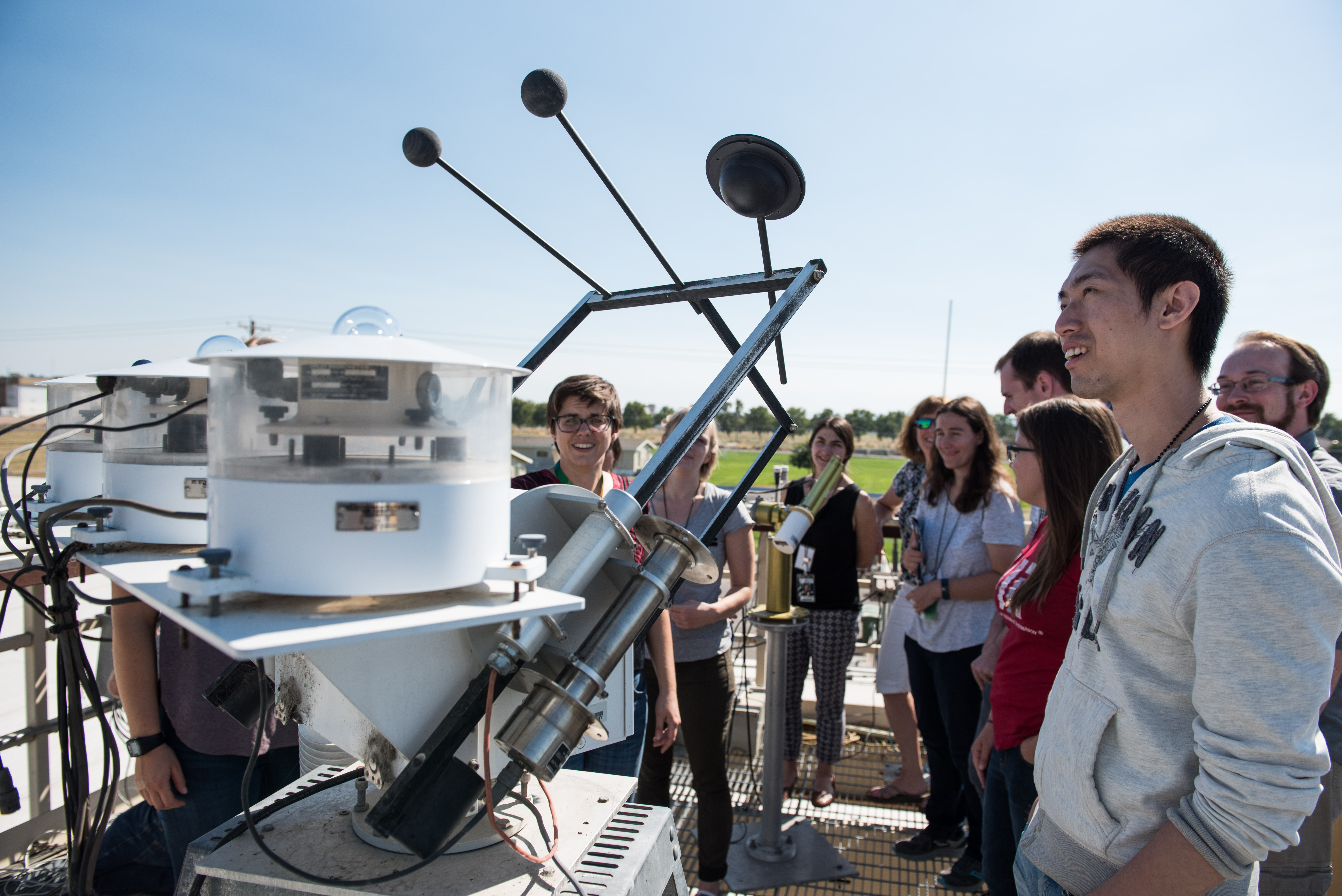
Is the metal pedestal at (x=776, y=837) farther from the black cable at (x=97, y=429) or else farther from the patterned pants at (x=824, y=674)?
the black cable at (x=97, y=429)

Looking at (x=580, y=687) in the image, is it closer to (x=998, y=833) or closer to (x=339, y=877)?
(x=339, y=877)

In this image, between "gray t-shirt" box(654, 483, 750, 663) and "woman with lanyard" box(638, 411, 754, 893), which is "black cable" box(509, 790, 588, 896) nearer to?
"woman with lanyard" box(638, 411, 754, 893)

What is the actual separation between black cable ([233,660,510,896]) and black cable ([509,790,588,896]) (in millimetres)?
83

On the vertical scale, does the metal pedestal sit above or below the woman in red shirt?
below

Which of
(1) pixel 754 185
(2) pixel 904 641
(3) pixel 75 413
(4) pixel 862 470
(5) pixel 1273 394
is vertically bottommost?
(4) pixel 862 470

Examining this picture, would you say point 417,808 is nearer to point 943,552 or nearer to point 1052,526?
point 1052,526

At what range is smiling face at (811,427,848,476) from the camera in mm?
4059

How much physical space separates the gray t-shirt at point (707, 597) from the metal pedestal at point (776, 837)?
21 centimetres

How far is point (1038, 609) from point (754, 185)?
4.86 ft

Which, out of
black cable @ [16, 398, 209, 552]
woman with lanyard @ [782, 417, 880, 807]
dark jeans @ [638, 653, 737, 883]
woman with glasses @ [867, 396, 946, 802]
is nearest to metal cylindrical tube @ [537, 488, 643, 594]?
black cable @ [16, 398, 209, 552]

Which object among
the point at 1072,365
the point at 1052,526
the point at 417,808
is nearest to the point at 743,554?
the point at 1052,526

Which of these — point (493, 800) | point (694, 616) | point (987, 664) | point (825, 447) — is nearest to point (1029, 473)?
point (987, 664)

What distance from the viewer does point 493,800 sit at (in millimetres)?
989

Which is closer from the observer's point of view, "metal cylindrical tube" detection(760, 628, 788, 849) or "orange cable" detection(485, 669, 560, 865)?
"orange cable" detection(485, 669, 560, 865)
